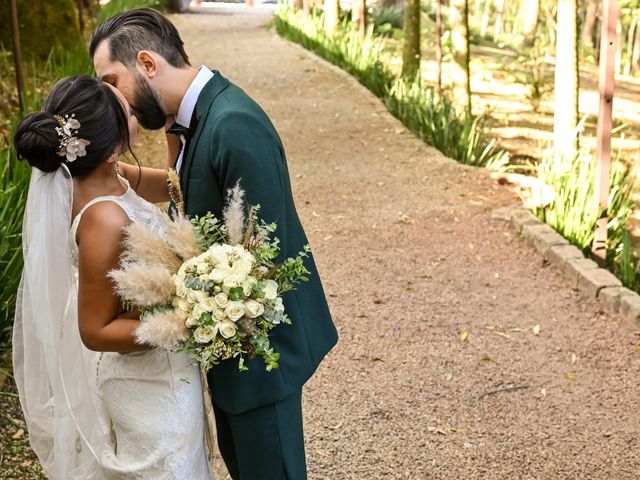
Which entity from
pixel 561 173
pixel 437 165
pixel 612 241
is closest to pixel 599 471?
pixel 612 241

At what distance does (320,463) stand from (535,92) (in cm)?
940

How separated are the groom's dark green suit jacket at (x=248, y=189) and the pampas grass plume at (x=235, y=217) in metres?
0.11

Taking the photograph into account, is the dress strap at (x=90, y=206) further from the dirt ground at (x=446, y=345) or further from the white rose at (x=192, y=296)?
the dirt ground at (x=446, y=345)

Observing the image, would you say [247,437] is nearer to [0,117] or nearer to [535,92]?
[0,117]

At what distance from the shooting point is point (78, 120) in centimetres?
239

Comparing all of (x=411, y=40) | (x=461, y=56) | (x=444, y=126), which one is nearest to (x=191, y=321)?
(x=444, y=126)

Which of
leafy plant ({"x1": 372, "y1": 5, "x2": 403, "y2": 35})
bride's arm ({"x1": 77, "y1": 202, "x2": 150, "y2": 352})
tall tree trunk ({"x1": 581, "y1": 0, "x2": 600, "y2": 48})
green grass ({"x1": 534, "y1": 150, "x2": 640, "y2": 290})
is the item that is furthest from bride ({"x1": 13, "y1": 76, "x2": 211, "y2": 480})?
tall tree trunk ({"x1": 581, "y1": 0, "x2": 600, "y2": 48})

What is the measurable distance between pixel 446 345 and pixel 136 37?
125 inches

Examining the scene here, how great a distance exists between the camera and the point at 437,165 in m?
8.73

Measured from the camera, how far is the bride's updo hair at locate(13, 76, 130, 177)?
238cm

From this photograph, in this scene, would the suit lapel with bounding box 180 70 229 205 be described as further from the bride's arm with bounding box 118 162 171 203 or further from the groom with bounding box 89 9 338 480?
the bride's arm with bounding box 118 162 171 203

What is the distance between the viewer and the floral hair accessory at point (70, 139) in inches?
93.3

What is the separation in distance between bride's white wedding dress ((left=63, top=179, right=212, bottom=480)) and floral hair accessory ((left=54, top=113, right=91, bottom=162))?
0.18 meters

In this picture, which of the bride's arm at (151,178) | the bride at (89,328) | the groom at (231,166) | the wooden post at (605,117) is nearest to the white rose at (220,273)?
the groom at (231,166)
